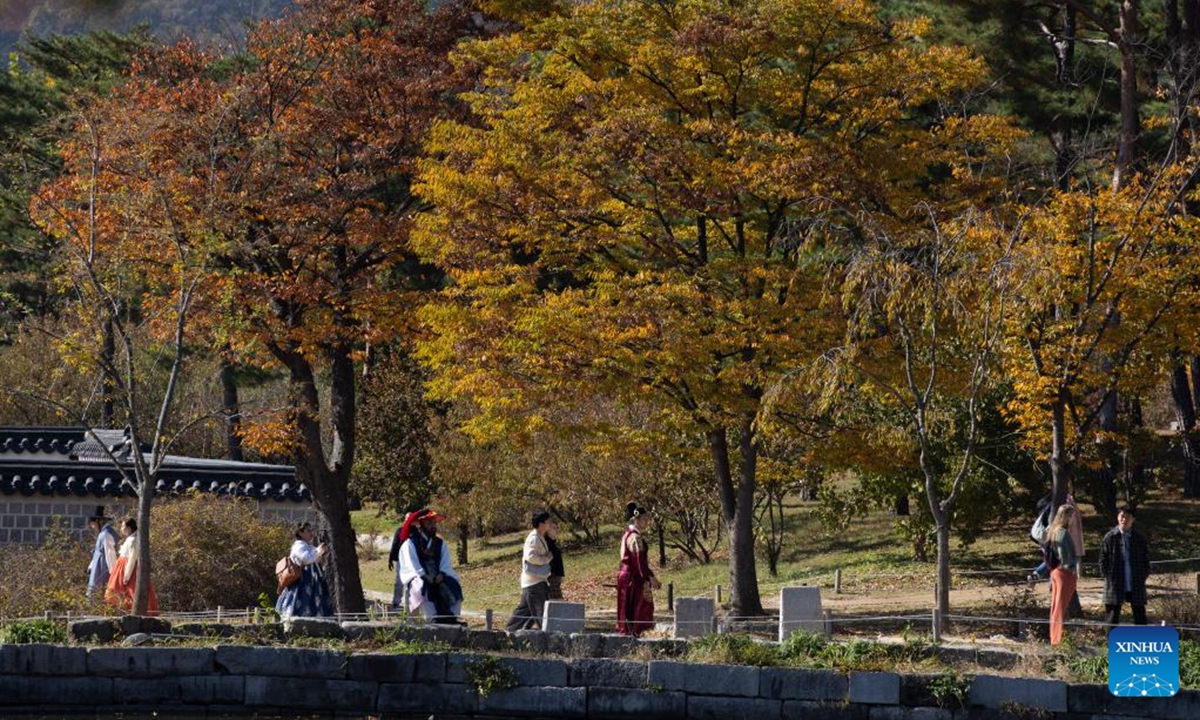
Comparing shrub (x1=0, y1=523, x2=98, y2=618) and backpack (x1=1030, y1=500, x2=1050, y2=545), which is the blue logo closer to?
backpack (x1=1030, y1=500, x2=1050, y2=545)

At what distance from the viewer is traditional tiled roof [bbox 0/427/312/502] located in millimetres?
24031

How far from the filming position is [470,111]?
24.0 meters

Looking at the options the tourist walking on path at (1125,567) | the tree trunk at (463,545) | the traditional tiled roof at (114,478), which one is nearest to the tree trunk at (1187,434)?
the tourist walking on path at (1125,567)

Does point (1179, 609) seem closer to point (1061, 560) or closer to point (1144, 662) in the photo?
point (1061, 560)

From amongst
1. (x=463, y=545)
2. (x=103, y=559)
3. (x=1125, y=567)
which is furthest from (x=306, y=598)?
(x=463, y=545)

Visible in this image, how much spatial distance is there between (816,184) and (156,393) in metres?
25.9

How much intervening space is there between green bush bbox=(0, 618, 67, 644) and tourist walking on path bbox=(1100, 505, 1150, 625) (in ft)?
35.9

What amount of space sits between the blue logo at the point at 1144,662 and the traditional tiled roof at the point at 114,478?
14.3 meters

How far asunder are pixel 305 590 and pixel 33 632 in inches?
131

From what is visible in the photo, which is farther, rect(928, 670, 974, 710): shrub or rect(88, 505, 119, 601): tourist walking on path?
rect(88, 505, 119, 601): tourist walking on path

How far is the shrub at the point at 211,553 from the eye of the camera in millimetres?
20844

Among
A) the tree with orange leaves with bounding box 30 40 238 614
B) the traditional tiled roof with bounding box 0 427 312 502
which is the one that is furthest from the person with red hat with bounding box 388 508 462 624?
the traditional tiled roof with bounding box 0 427 312 502

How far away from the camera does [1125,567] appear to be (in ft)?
54.7

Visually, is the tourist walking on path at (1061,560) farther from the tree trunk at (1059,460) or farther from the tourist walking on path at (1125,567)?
the tree trunk at (1059,460)
